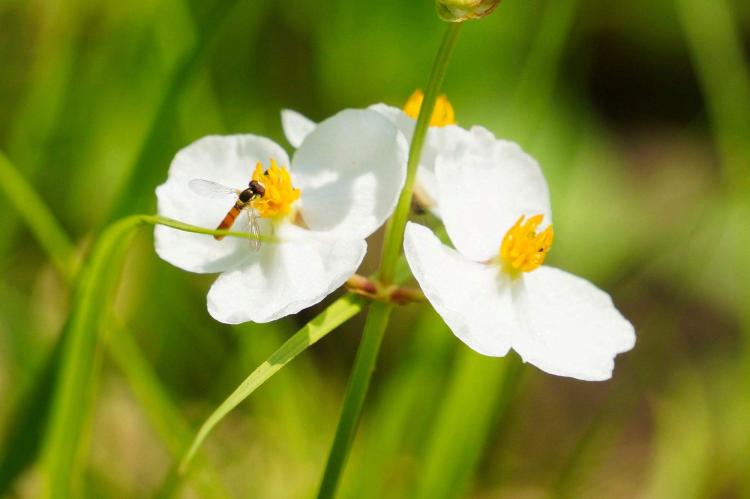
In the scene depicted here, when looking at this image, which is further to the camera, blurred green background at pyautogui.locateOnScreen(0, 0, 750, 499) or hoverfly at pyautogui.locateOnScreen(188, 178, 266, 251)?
blurred green background at pyautogui.locateOnScreen(0, 0, 750, 499)

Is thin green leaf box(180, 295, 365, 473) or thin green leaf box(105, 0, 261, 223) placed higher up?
thin green leaf box(105, 0, 261, 223)

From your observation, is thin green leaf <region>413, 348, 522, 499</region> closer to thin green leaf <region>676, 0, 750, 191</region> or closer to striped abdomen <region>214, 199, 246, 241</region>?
striped abdomen <region>214, 199, 246, 241</region>

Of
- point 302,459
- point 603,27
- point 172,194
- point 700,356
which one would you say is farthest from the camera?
point 603,27

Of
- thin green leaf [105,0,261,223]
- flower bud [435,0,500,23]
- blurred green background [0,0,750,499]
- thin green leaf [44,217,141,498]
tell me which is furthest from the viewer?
blurred green background [0,0,750,499]

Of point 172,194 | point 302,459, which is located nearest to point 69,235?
point 302,459

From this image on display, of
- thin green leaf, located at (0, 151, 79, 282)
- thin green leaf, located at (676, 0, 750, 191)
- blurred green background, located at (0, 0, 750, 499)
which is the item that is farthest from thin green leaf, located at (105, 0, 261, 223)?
thin green leaf, located at (676, 0, 750, 191)

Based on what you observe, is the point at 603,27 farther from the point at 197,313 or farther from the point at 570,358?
the point at 570,358

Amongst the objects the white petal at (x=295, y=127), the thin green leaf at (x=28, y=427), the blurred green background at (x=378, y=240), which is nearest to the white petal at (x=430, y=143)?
the white petal at (x=295, y=127)
